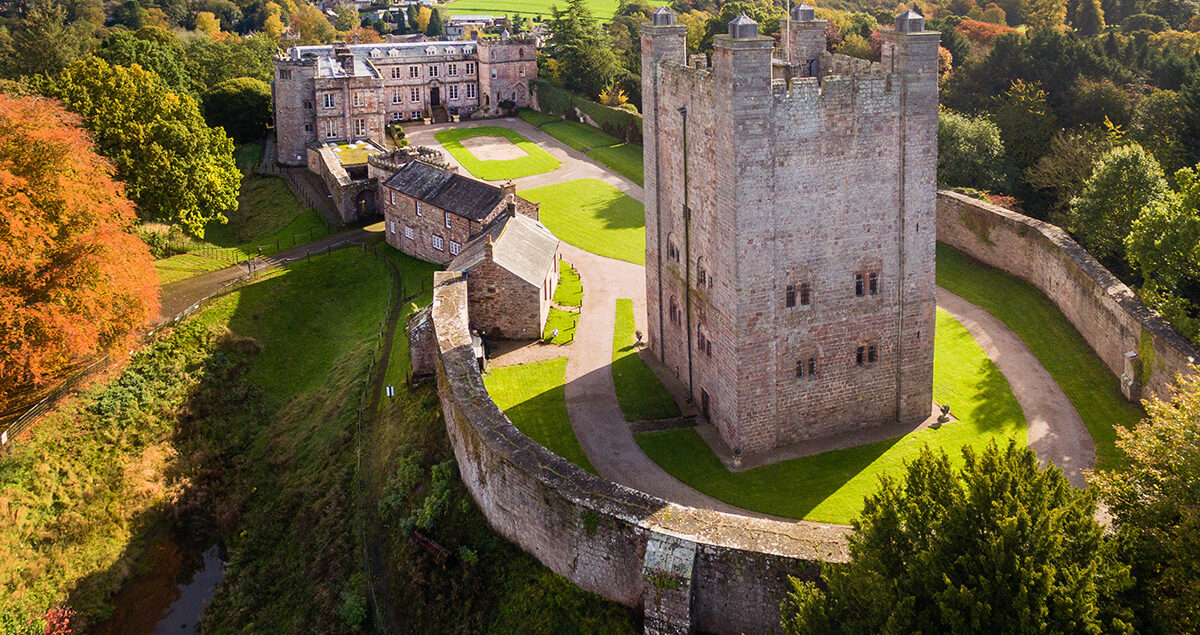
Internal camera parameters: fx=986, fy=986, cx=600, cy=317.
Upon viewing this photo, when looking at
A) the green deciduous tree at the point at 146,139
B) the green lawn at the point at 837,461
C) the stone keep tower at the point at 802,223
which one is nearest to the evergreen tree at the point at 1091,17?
the green lawn at the point at 837,461

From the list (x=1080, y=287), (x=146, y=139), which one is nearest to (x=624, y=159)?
(x=146, y=139)

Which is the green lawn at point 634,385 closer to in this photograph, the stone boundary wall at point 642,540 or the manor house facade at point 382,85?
the stone boundary wall at point 642,540

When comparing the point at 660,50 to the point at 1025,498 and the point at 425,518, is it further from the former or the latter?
the point at 1025,498

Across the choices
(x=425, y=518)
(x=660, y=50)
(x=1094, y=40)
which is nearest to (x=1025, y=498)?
(x=425, y=518)

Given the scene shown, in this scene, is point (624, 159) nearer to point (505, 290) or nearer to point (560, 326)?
point (560, 326)

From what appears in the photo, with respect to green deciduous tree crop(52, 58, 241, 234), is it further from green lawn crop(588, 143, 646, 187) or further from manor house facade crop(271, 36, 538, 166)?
green lawn crop(588, 143, 646, 187)
